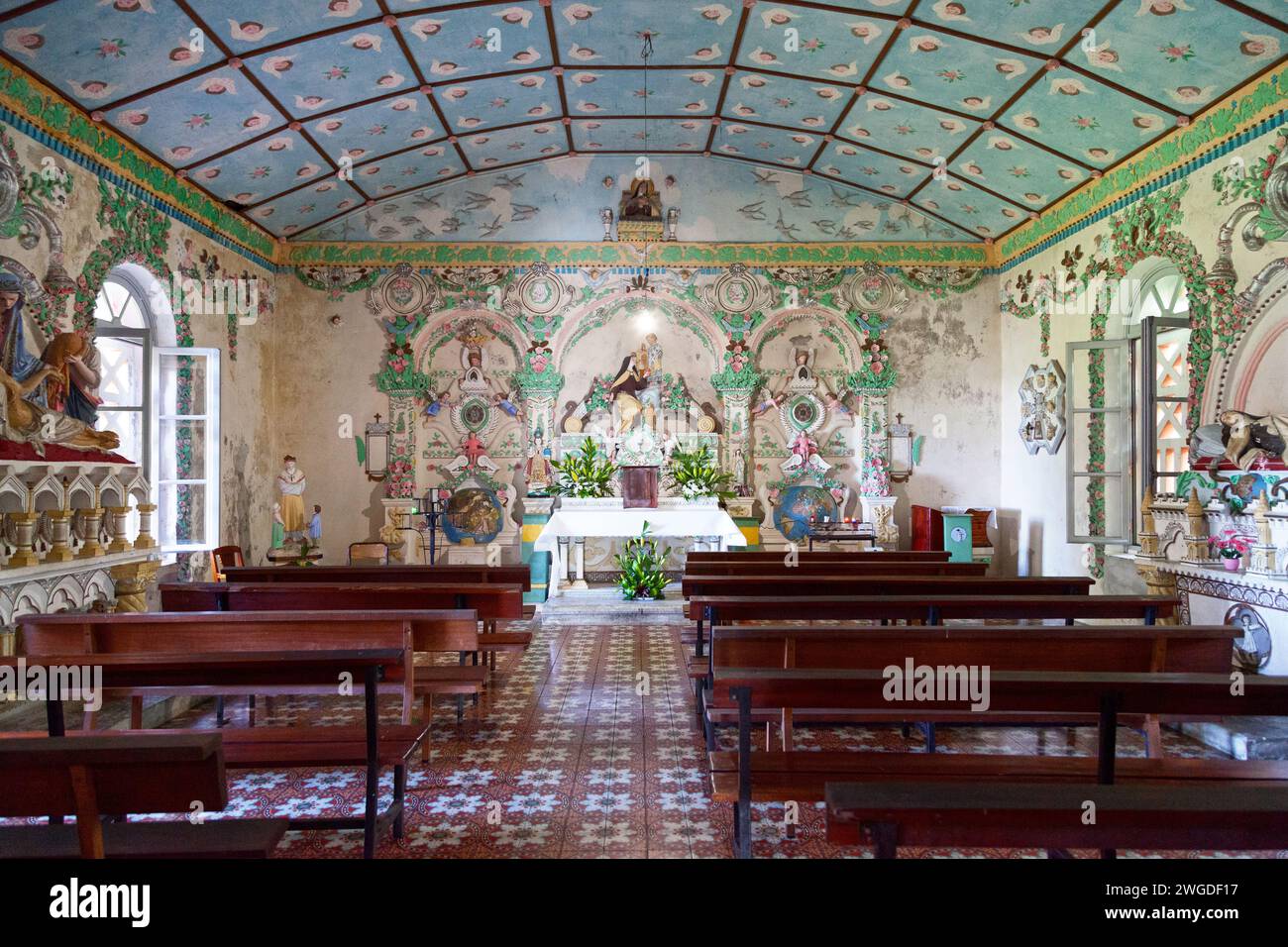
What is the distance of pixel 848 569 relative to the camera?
754 centimetres

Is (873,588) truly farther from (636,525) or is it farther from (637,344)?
(637,344)

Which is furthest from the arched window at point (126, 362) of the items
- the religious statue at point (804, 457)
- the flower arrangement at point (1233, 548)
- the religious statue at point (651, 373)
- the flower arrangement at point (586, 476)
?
the flower arrangement at point (1233, 548)

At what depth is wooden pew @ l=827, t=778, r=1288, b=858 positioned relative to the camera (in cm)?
228

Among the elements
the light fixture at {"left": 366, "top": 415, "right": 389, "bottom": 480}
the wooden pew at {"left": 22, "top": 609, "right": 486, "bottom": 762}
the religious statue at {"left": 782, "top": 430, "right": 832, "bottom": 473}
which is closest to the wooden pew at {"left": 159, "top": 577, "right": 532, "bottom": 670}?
the wooden pew at {"left": 22, "top": 609, "right": 486, "bottom": 762}

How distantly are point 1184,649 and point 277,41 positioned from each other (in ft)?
28.1

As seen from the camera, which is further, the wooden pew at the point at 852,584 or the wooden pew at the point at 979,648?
the wooden pew at the point at 852,584

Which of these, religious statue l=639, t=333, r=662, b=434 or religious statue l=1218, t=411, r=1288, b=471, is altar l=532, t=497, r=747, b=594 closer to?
religious statue l=639, t=333, r=662, b=434

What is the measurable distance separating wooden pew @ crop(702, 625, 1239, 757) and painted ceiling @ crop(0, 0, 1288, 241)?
17.7 ft

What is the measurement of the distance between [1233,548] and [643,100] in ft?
26.6

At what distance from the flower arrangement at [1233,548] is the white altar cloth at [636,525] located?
4.69m

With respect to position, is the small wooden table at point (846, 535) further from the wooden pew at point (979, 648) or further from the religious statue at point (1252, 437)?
the wooden pew at point (979, 648)

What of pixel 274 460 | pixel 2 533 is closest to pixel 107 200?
pixel 2 533

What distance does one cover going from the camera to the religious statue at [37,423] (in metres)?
7.00
